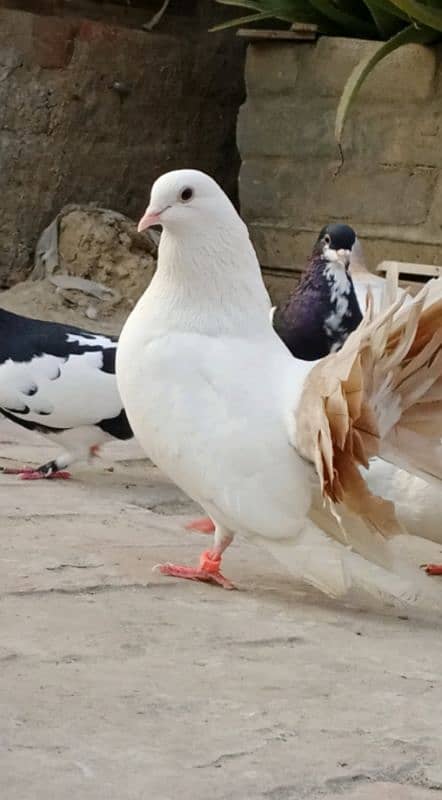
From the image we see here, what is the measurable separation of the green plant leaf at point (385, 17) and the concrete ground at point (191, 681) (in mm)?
3199

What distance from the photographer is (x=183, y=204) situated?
124 inches

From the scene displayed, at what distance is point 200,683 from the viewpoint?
2.36 meters

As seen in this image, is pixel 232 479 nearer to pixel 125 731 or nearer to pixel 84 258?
pixel 125 731

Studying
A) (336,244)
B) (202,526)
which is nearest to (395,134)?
(336,244)

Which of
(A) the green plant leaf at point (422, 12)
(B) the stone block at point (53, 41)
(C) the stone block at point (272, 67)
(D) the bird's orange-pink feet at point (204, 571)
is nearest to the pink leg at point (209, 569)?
(D) the bird's orange-pink feet at point (204, 571)

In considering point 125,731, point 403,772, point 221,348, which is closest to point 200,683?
point 125,731

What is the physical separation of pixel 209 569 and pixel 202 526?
567 mm

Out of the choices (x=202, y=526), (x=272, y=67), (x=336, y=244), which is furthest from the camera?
(x=272, y=67)

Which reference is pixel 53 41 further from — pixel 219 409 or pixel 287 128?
pixel 219 409

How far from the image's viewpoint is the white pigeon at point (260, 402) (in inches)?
109

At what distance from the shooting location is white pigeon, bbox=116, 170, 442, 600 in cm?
277

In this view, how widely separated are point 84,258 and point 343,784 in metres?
5.04

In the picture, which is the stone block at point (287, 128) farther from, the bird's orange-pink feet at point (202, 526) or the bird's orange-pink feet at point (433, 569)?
the bird's orange-pink feet at point (433, 569)

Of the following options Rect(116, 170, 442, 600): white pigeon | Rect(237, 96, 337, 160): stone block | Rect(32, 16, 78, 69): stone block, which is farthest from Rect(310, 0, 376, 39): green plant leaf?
Rect(116, 170, 442, 600): white pigeon
